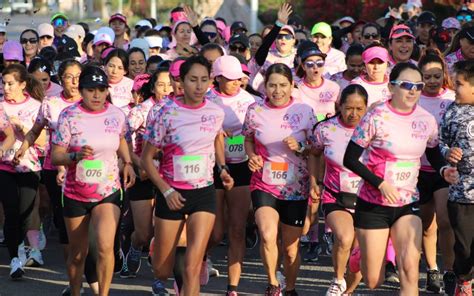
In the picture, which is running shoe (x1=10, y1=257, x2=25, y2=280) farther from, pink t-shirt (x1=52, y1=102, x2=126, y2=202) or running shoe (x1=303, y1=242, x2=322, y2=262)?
running shoe (x1=303, y1=242, x2=322, y2=262)

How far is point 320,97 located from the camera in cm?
1238

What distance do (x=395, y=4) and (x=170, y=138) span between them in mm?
24806

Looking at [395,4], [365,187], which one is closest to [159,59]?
[365,187]

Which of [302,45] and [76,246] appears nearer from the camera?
[76,246]

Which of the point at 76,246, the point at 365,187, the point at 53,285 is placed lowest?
the point at 53,285

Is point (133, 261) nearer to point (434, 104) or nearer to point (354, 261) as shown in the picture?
point (354, 261)

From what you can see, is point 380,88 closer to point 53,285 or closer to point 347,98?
point 347,98

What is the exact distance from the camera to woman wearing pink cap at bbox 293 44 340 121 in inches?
487

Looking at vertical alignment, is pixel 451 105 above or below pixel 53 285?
above

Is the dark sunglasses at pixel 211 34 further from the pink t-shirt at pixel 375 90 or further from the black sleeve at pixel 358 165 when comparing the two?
the black sleeve at pixel 358 165

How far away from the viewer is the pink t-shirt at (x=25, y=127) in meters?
11.9

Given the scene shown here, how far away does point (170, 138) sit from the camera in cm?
947

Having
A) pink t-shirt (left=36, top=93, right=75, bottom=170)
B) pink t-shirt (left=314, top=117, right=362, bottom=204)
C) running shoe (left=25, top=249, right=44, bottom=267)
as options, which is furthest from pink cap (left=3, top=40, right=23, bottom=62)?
pink t-shirt (left=314, top=117, right=362, bottom=204)

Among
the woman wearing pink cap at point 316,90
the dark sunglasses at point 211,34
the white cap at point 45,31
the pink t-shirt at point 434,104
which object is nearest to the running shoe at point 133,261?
the woman wearing pink cap at point 316,90
